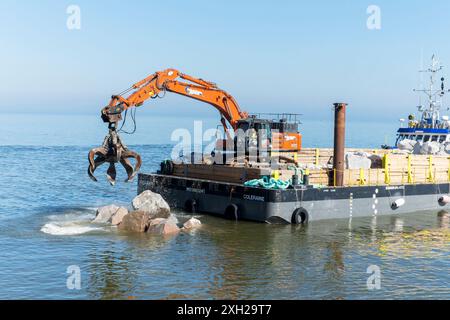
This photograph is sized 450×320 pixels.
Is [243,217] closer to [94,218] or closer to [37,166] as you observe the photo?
[94,218]

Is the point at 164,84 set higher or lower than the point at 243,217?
higher

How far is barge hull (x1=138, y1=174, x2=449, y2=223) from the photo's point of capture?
2850cm

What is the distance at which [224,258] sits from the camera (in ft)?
72.4

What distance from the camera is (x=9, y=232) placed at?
25422mm

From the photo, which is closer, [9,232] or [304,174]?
[9,232]

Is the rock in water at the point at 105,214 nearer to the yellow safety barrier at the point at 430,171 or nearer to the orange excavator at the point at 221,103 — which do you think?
the orange excavator at the point at 221,103

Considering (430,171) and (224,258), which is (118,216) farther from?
(430,171)

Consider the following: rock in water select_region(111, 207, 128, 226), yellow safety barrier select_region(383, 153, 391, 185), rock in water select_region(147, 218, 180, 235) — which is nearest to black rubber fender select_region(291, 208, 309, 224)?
rock in water select_region(147, 218, 180, 235)

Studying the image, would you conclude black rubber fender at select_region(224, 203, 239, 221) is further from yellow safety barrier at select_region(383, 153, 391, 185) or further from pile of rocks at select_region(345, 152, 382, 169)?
yellow safety barrier at select_region(383, 153, 391, 185)

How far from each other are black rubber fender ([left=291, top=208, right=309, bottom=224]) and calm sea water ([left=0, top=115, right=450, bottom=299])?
456mm

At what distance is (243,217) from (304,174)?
3.82 m
